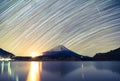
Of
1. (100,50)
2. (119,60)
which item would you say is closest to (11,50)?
(100,50)

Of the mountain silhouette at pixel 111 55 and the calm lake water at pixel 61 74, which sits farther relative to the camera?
the mountain silhouette at pixel 111 55

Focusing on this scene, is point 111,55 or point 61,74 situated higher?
point 111,55

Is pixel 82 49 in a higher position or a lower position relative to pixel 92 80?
higher

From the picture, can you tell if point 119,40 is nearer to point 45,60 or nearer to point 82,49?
point 82,49

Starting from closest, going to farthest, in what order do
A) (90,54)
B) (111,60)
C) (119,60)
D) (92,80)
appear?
(90,54), (92,80), (119,60), (111,60)

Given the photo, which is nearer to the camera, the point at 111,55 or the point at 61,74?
the point at 61,74

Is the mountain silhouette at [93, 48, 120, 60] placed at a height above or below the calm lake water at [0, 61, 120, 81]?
above

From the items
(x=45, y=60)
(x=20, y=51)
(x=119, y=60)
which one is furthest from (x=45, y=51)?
(x=45, y=60)

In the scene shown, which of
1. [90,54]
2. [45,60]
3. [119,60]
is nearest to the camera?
[90,54]

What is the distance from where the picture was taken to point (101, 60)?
142750 mm

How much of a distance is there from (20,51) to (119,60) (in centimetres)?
12362

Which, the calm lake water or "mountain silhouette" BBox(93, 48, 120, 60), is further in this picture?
"mountain silhouette" BBox(93, 48, 120, 60)

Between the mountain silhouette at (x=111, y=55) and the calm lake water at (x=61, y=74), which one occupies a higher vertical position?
the mountain silhouette at (x=111, y=55)

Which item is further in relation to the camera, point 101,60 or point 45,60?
point 45,60
